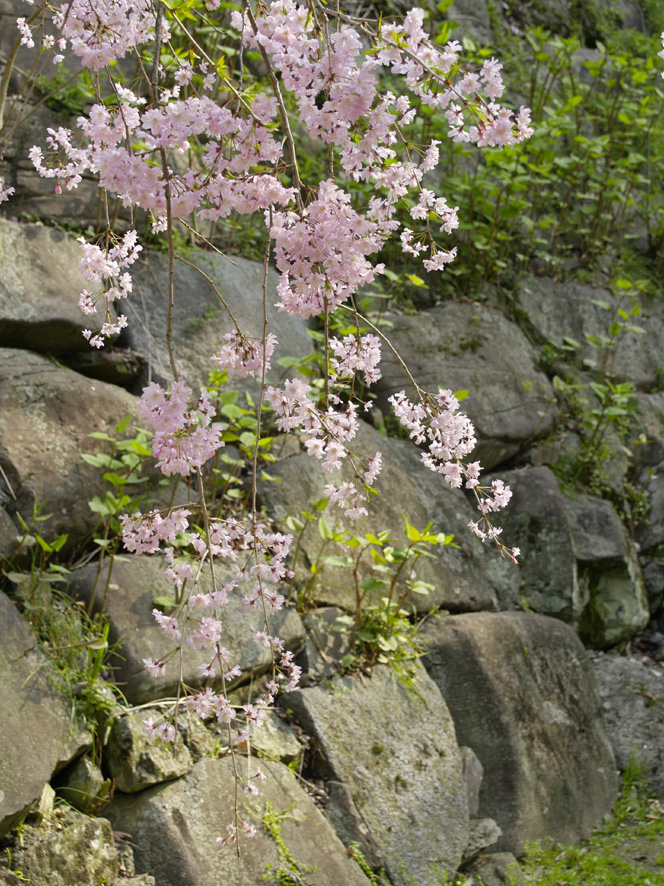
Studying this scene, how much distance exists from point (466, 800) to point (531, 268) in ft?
12.7

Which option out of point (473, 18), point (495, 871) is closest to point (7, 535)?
point (495, 871)

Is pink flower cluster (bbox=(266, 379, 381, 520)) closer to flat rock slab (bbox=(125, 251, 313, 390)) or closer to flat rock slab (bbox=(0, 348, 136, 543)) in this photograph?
flat rock slab (bbox=(0, 348, 136, 543))

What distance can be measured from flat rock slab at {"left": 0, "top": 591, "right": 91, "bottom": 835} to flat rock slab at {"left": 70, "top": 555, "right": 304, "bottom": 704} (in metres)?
0.24

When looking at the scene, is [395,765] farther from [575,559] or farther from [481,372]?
[481,372]

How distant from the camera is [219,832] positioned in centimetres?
215

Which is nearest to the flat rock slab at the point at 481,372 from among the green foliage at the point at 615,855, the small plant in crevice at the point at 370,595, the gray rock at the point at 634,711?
the small plant in crevice at the point at 370,595

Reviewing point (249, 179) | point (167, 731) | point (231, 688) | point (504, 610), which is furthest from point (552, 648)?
point (249, 179)

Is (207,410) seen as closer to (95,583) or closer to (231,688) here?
(95,583)

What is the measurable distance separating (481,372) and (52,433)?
2649mm

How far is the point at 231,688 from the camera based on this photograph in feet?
8.36

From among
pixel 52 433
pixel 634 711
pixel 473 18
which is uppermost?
pixel 473 18

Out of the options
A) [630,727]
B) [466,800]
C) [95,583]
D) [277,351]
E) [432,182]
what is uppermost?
[432,182]

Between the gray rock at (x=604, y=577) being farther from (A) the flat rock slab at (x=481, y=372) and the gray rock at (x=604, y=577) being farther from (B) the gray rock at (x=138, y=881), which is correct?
(B) the gray rock at (x=138, y=881)

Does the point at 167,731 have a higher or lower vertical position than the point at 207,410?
lower
